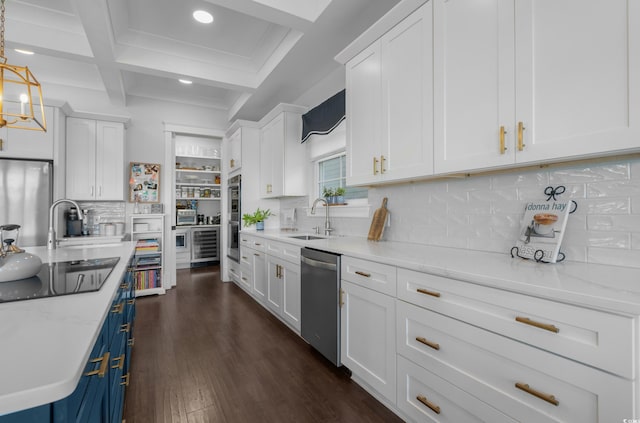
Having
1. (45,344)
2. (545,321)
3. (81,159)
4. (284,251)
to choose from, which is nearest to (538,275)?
(545,321)

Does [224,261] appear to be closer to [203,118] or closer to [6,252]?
[203,118]

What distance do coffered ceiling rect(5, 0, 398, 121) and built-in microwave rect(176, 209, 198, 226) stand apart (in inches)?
95.1

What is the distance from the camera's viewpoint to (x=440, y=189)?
2107mm

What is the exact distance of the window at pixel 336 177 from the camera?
3122mm

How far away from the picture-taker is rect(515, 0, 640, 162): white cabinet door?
1094mm

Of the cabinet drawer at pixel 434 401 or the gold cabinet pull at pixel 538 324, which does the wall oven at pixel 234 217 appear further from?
the gold cabinet pull at pixel 538 324

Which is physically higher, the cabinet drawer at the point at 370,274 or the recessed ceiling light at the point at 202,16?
the recessed ceiling light at the point at 202,16

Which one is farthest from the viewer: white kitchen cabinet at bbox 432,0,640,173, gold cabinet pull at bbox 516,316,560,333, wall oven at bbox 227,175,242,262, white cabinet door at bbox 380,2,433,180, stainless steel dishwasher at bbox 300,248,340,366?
wall oven at bbox 227,175,242,262

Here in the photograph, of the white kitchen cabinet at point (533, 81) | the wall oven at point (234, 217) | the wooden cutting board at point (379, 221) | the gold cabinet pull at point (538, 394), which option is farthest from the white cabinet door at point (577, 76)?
the wall oven at point (234, 217)

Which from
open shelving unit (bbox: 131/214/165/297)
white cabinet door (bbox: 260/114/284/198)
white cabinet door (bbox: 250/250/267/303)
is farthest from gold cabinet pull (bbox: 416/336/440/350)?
open shelving unit (bbox: 131/214/165/297)

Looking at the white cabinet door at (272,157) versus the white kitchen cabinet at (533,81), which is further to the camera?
the white cabinet door at (272,157)

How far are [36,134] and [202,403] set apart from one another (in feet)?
12.3

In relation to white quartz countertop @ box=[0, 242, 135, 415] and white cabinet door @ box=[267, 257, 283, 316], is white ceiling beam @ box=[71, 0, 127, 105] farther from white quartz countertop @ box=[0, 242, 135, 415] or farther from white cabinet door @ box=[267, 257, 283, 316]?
white cabinet door @ box=[267, 257, 283, 316]

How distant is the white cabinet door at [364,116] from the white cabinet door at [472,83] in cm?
53
